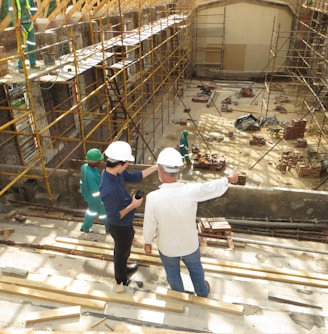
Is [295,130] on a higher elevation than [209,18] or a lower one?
lower

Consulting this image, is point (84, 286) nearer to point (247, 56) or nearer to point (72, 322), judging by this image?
point (72, 322)

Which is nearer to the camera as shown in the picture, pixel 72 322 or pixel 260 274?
pixel 72 322

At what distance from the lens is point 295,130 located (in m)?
14.0

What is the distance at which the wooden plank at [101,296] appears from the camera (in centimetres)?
359

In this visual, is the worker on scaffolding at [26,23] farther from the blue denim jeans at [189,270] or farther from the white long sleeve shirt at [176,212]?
the blue denim jeans at [189,270]

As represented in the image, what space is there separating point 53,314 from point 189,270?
1.50 meters

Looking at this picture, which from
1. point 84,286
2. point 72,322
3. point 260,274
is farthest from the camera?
point 260,274

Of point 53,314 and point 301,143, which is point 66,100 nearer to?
point 53,314

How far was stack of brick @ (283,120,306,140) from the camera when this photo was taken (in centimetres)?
1393

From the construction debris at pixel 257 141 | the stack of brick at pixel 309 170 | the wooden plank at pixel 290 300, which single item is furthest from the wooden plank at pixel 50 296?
the construction debris at pixel 257 141

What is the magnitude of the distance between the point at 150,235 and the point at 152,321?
33.5 inches

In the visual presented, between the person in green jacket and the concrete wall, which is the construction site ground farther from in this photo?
the concrete wall

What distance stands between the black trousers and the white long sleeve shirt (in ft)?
1.30

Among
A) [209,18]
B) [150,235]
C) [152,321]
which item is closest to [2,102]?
[150,235]
